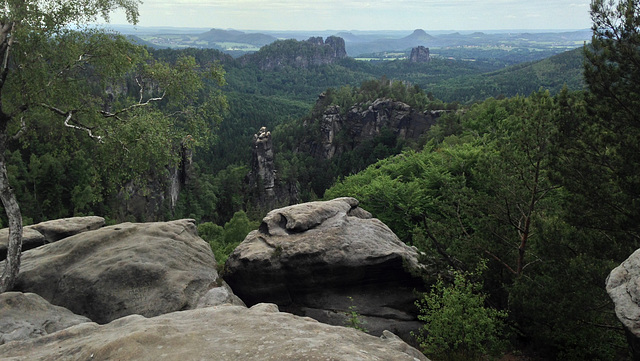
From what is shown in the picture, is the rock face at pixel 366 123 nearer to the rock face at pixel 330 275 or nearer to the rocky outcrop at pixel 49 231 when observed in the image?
the rock face at pixel 330 275

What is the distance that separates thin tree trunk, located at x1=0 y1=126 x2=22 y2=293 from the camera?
514 inches

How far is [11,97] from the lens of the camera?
14.1m

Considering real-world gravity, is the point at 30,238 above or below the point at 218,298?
above

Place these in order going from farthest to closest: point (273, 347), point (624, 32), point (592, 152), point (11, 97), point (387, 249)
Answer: point (387, 249) < point (11, 97) < point (592, 152) < point (624, 32) < point (273, 347)

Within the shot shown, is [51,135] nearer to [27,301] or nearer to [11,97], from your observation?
[11,97]

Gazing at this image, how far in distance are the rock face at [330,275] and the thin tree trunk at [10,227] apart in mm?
7206

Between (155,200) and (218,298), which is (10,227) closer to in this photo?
(218,298)

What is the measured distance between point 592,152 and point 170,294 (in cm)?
1442

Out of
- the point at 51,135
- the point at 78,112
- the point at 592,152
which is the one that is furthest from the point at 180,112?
the point at 592,152

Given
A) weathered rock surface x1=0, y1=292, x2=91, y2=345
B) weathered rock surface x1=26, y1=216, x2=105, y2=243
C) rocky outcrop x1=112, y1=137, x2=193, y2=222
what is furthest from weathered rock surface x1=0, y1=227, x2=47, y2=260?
rocky outcrop x1=112, y1=137, x2=193, y2=222

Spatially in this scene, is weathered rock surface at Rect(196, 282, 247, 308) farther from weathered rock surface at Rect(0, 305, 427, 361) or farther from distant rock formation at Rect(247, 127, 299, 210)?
distant rock formation at Rect(247, 127, 299, 210)

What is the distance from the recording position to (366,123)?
11744cm

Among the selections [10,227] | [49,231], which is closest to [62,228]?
[49,231]

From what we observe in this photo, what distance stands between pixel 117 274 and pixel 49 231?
21.1ft
